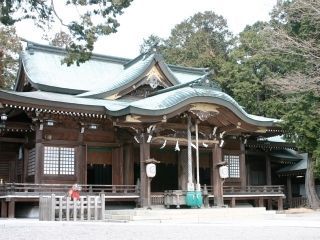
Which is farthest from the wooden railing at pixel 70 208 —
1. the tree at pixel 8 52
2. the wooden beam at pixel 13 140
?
the tree at pixel 8 52

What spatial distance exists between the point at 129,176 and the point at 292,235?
1083 centimetres

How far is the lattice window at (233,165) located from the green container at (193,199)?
16.9ft

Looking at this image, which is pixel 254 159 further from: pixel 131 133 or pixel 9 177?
pixel 9 177

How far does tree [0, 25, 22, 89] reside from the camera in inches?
1248

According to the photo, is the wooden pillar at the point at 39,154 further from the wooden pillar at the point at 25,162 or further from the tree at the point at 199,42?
the tree at the point at 199,42

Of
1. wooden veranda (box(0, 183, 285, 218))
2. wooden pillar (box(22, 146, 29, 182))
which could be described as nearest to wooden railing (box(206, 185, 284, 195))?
wooden veranda (box(0, 183, 285, 218))

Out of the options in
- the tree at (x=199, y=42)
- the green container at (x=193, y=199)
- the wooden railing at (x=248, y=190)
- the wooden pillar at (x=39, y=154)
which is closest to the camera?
the wooden pillar at (x=39, y=154)

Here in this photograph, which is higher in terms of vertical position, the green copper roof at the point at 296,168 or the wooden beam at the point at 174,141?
the wooden beam at the point at 174,141

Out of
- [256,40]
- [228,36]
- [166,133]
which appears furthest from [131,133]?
[228,36]

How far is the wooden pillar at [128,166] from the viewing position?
64.4 feet

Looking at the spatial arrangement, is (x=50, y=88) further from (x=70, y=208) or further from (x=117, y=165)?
(x=70, y=208)

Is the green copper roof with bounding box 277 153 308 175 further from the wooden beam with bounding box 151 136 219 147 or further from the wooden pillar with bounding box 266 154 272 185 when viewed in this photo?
the wooden beam with bounding box 151 136 219 147

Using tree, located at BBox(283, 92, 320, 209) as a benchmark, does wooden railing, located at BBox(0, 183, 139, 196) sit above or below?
below

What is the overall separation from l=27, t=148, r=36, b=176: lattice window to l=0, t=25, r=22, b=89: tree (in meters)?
13.6
